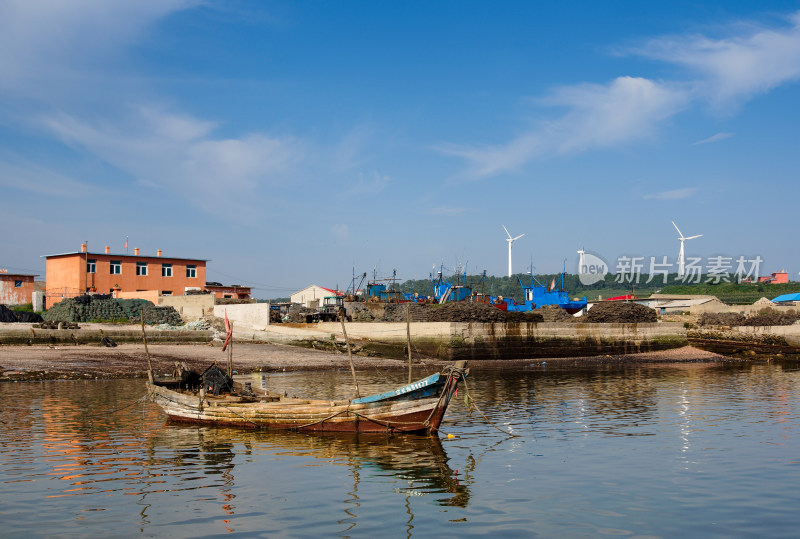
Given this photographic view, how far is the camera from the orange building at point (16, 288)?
65.2 meters

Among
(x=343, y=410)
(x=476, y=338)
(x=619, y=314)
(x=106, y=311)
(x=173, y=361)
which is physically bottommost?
(x=173, y=361)

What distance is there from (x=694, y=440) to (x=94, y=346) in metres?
35.2

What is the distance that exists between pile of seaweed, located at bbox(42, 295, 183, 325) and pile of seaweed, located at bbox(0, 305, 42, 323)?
146cm

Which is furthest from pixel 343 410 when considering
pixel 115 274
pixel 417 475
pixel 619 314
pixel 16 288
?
pixel 16 288

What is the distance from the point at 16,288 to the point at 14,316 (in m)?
20.8

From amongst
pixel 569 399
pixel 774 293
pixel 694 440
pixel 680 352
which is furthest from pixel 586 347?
pixel 774 293

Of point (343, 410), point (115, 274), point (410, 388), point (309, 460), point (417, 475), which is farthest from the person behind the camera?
point (115, 274)

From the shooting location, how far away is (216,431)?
70.0 feet

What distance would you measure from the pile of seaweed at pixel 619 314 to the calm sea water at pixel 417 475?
31.9 metres

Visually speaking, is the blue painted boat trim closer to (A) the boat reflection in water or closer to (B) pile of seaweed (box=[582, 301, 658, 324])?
(A) the boat reflection in water

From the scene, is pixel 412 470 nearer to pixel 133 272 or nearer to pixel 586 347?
pixel 586 347

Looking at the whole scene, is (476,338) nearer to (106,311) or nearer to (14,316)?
(106,311)

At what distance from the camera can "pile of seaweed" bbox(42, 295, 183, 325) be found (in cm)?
5125

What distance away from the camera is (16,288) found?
6619cm
